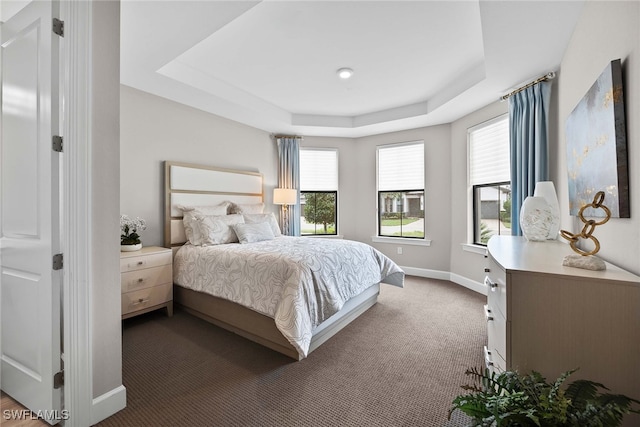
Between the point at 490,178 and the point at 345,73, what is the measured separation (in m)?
2.41

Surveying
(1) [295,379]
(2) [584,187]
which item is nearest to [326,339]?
(1) [295,379]

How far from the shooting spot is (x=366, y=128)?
487cm

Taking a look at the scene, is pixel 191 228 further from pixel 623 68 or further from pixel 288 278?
pixel 623 68

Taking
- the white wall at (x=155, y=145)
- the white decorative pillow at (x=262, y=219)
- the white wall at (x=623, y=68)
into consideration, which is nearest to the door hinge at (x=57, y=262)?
the white wall at (x=155, y=145)

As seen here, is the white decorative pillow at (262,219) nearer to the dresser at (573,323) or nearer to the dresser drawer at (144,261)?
the dresser drawer at (144,261)

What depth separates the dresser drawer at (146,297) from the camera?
8.82 ft

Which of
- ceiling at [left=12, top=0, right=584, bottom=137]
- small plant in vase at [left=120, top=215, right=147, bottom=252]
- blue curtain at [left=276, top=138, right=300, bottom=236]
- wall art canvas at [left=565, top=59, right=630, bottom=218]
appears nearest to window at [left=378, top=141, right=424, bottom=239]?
ceiling at [left=12, top=0, right=584, bottom=137]

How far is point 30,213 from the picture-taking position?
62.2 inches

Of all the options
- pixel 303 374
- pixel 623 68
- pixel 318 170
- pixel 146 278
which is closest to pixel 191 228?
pixel 146 278

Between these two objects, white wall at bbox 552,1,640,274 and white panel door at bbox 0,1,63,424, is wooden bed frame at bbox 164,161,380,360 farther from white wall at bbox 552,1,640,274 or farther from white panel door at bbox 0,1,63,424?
white wall at bbox 552,1,640,274

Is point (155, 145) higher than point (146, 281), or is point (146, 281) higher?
point (155, 145)

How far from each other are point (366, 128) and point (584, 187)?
11.6 ft

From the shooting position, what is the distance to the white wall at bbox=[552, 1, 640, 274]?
122 cm

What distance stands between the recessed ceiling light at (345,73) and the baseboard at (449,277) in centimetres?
327
